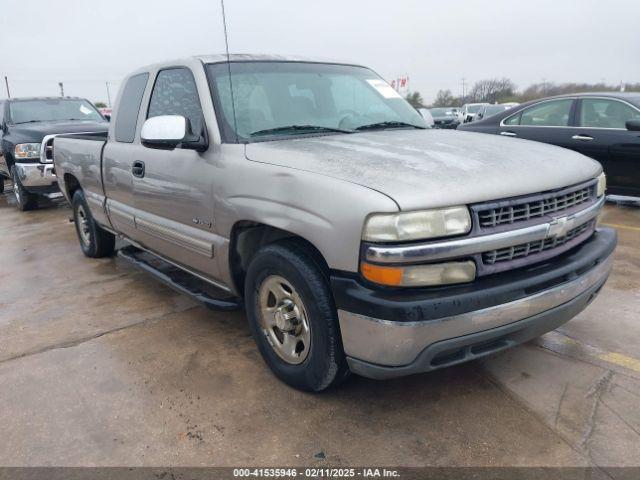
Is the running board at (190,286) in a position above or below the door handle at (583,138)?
below

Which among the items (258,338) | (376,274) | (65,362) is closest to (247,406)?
(258,338)

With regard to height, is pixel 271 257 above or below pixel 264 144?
below

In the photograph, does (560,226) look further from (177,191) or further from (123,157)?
(123,157)

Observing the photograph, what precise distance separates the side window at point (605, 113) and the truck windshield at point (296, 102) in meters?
3.75

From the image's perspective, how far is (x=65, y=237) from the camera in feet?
23.1

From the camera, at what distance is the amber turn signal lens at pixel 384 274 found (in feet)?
7.34

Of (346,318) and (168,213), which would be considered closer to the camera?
(346,318)

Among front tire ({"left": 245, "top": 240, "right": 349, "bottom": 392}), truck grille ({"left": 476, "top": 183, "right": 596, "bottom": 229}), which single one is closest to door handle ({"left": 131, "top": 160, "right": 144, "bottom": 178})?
front tire ({"left": 245, "top": 240, "right": 349, "bottom": 392})

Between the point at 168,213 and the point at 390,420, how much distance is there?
2007 mm

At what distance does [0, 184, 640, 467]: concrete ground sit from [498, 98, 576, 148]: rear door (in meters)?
3.34

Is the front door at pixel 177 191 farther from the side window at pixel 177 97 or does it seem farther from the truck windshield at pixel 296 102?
the truck windshield at pixel 296 102

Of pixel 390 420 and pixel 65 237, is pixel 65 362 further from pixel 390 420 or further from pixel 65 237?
pixel 65 237

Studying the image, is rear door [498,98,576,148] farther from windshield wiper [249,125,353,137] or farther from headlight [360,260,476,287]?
headlight [360,260,476,287]

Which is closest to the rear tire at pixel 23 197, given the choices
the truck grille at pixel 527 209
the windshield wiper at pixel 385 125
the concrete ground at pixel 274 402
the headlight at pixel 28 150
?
the headlight at pixel 28 150
